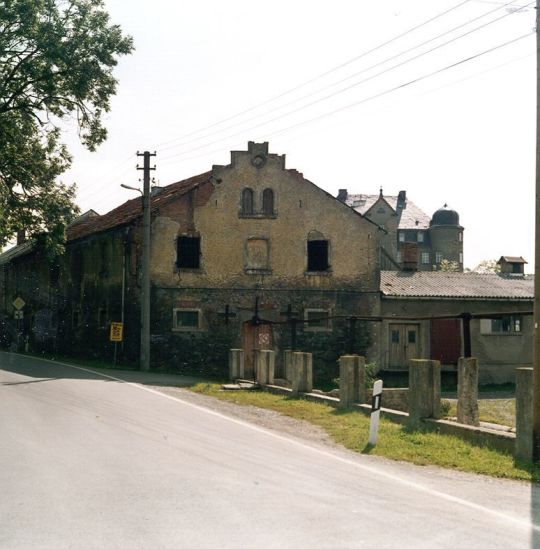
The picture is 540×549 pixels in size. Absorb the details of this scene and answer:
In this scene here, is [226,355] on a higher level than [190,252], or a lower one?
lower

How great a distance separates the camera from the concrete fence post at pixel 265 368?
22.8 m

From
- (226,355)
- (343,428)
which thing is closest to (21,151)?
(226,355)

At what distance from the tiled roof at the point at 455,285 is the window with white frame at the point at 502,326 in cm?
107

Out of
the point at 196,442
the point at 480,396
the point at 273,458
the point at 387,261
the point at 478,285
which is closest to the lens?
the point at 273,458

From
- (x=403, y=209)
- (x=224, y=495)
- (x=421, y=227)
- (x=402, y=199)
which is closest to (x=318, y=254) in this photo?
(x=224, y=495)

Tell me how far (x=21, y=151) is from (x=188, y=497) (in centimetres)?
2695

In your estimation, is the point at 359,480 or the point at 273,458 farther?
the point at 273,458

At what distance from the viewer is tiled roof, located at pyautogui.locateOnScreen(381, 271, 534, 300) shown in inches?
1356

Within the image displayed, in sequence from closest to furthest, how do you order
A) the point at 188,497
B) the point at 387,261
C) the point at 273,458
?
the point at 188,497, the point at 273,458, the point at 387,261

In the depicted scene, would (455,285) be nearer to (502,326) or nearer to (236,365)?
(502,326)

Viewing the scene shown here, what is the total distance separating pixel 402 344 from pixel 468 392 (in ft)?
70.9

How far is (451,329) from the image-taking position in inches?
1339

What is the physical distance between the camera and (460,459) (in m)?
10.6

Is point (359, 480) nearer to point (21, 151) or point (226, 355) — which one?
point (226, 355)
